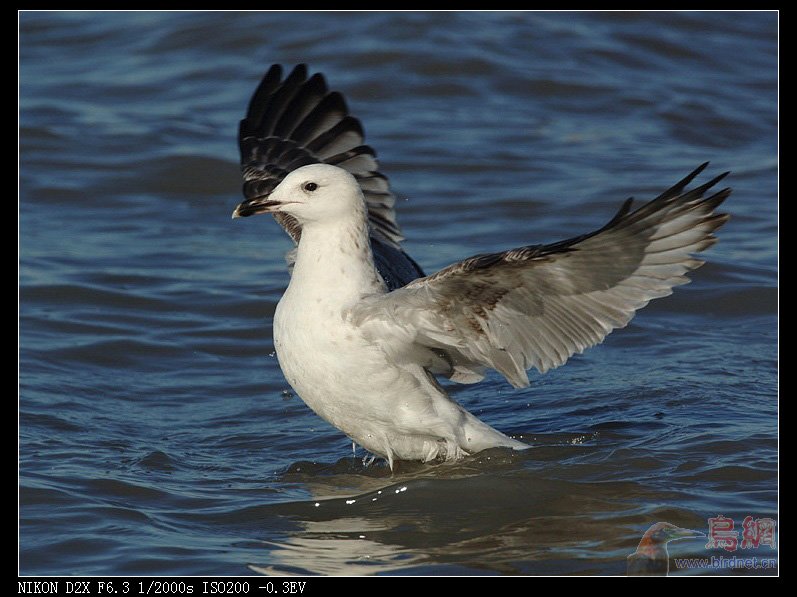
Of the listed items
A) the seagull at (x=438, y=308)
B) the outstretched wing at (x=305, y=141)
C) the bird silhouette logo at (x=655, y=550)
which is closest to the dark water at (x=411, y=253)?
the bird silhouette logo at (x=655, y=550)

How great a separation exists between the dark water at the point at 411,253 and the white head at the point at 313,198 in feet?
4.40

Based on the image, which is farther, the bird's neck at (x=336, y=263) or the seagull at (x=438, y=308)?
the bird's neck at (x=336, y=263)

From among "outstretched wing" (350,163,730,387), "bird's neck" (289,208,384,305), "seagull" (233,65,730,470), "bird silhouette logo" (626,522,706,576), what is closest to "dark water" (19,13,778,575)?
"bird silhouette logo" (626,522,706,576)

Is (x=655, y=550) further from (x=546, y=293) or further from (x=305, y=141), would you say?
(x=305, y=141)

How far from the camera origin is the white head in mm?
5840

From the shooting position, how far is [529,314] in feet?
18.3

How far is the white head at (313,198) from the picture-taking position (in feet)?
19.2

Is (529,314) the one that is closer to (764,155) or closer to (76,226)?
(76,226)

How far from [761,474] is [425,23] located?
9804mm
